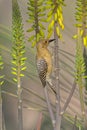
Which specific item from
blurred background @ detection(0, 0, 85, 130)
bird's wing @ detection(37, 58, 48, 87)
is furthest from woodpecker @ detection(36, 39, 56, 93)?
blurred background @ detection(0, 0, 85, 130)

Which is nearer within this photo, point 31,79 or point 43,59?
point 43,59

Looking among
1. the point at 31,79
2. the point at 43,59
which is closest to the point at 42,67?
the point at 43,59

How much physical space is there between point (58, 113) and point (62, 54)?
1.76ft

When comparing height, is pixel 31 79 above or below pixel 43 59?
below

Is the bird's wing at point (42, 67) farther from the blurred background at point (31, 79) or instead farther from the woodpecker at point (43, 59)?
the blurred background at point (31, 79)

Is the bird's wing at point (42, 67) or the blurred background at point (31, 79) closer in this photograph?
the bird's wing at point (42, 67)

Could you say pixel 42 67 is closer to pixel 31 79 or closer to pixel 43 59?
pixel 43 59

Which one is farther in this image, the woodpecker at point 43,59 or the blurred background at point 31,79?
the blurred background at point 31,79

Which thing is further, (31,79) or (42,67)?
(31,79)

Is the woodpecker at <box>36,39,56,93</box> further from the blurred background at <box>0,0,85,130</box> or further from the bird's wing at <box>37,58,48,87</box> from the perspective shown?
the blurred background at <box>0,0,85,130</box>

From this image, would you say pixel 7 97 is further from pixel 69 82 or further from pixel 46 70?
pixel 46 70

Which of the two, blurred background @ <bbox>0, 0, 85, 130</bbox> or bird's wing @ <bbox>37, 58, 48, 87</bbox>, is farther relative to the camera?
blurred background @ <bbox>0, 0, 85, 130</bbox>

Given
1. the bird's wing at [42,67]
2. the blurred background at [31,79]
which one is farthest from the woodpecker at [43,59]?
the blurred background at [31,79]

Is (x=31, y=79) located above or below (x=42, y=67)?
below
